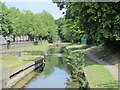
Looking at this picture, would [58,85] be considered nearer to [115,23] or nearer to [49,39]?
[115,23]

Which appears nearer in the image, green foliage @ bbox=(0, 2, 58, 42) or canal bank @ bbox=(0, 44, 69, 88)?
canal bank @ bbox=(0, 44, 69, 88)

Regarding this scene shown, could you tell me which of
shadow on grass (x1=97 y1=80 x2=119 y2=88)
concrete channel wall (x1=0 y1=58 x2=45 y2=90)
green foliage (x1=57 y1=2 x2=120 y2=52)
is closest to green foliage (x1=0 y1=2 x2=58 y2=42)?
concrete channel wall (x1=0 y1=58 x2=45 y2=90)

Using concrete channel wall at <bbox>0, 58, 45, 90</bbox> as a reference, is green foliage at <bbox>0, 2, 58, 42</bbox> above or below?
above

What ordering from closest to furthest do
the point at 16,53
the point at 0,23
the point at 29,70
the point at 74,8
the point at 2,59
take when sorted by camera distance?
the point at 74,8 → the point at 29,70 → the point at 2,59 → the point at 16,53 → the point at 0,23

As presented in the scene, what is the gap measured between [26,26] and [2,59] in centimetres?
3109

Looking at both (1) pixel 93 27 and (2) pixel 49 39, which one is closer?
(1) pixel 93 27

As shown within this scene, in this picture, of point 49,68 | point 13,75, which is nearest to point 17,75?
point 13,75

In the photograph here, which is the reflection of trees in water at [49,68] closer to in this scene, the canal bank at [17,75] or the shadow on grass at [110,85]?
the canal bank at [17,75]

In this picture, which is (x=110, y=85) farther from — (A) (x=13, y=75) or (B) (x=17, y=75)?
(B) (x=17, y=75)

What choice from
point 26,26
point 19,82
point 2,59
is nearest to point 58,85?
point 19,82

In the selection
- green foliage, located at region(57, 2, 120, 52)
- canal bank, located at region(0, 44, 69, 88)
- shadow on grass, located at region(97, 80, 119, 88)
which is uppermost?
green foliage, located at region(57, 2, 120, 52)

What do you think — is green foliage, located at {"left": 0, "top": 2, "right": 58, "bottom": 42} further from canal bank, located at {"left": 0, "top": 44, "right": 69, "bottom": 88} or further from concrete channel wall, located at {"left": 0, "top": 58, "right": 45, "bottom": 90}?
concrete channel wall, located at {"left": 0, "top": 58, "right": 45, "bottom": 90}

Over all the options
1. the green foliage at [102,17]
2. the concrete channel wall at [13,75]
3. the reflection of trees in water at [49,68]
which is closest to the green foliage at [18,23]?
the reflection of trees in water at [49,68]

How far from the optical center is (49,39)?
79375 mm
